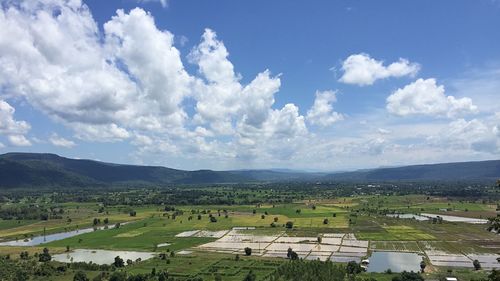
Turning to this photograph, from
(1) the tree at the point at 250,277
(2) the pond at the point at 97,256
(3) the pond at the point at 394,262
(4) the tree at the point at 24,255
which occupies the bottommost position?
(3) the pond at the point at 394,262

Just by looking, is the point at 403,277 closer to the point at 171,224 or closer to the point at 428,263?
the point at 428,263

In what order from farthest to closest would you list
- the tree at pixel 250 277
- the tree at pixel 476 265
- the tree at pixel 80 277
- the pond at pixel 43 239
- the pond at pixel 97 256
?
1. the pond at pixel 43 239
2. the pond at pixel 97 256
3. the tree at pixel 476 265
4. the tree at pixel 80 277
5. the tree at pixel 250 277

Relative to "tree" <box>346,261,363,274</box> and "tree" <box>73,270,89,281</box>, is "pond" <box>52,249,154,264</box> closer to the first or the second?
"tree" <box>73,270,89,281</box>

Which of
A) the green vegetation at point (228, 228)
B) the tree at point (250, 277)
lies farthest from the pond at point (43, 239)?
the tree at point (250, 277)

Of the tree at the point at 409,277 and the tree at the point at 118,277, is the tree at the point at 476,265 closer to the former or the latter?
the tree at the point at 409,277

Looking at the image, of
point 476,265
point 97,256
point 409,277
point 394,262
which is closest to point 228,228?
point 97,256

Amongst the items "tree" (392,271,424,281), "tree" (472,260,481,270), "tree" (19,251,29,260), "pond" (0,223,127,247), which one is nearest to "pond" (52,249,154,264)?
"tree" (19,251,29,260)

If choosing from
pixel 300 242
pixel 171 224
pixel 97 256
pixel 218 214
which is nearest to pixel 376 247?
pixel 300 242

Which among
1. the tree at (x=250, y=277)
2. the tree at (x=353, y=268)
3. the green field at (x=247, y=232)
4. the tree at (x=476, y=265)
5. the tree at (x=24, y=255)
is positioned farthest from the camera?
the tree at (x=24, y=255)
